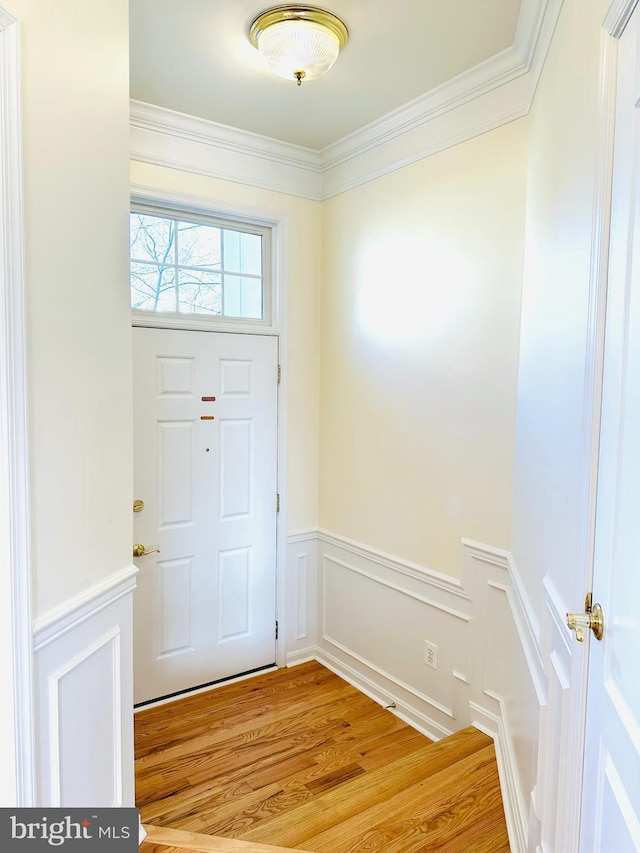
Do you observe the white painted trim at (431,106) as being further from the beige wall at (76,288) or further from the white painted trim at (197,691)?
the white painted trim at (197,691)

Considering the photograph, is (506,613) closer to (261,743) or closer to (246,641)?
(261,743)

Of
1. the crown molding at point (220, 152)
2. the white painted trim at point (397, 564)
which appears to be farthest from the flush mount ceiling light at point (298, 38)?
the white painted trim at point (397, 564)

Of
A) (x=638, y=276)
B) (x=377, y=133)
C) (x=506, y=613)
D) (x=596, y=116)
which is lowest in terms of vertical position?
(x=506, y=613)

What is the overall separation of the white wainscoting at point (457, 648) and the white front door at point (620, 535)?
212 mm

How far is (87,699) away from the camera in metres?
1.43

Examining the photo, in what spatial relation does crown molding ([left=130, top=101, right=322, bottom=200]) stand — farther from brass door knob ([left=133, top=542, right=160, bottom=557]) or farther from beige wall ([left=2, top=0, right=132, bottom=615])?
brass door knob ([left=133, top=542, right=160, bottom=557])

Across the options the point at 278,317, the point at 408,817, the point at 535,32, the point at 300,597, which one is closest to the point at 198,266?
the point at 278,317

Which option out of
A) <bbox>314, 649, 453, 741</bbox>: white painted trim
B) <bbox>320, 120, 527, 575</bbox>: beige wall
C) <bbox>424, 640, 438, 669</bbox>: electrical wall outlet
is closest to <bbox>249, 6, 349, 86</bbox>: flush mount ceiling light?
<bbox>320, 120, 527, 575</bbox>: beige wall

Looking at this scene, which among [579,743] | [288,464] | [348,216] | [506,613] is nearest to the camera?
Result: [579,743]

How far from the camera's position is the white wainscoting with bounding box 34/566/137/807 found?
1253 millimetres

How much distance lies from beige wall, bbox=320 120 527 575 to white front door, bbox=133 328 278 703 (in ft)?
1.37

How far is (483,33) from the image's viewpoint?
2.00 metres

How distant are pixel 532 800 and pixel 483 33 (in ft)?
8.17

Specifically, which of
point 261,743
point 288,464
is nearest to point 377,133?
point 288,464
